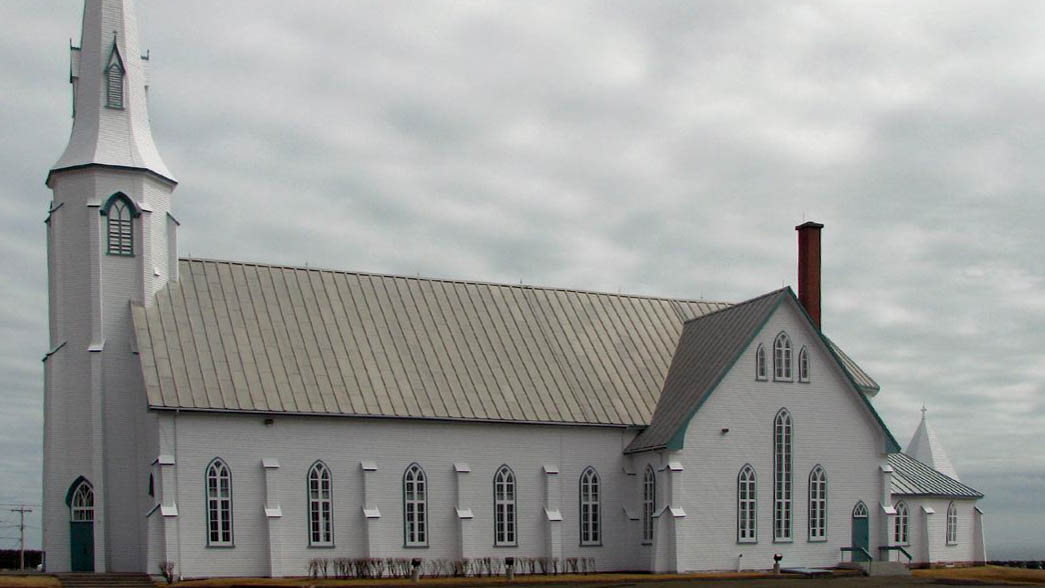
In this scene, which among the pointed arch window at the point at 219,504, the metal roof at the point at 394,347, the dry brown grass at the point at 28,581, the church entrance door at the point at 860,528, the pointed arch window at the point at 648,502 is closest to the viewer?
the dry brown grass at the point at 28,581

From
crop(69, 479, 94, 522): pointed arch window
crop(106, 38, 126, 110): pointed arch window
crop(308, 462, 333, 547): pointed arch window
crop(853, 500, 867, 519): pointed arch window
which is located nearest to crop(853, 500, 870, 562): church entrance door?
crop(853, 500, 867, 519): pointed arch window

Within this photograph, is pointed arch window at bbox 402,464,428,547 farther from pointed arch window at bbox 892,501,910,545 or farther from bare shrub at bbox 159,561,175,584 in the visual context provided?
pointed arch window at bbox 892,501,910,545

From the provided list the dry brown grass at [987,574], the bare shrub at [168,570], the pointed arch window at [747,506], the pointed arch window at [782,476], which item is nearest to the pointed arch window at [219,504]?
the bare shrub at [168,570]

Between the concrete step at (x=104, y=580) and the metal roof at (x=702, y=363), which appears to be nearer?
the concrete step at (x=104, y=580)

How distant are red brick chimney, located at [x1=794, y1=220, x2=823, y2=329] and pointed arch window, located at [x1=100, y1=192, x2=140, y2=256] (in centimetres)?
2812

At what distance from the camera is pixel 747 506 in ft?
164

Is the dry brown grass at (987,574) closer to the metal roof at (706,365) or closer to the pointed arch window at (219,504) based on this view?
the metal roof at (706,365)

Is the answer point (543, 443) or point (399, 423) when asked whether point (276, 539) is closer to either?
point (399, 423)

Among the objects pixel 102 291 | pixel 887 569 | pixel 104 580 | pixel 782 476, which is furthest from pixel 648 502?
pixel 102 291

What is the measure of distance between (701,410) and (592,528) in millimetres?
6338

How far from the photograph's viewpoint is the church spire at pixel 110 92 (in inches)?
1874

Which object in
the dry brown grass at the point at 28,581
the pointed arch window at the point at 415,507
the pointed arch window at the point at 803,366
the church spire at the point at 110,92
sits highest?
the church spire at the point at 110,92

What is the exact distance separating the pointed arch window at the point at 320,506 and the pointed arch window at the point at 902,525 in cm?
2451

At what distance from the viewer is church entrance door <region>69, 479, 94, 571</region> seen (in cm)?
4456
